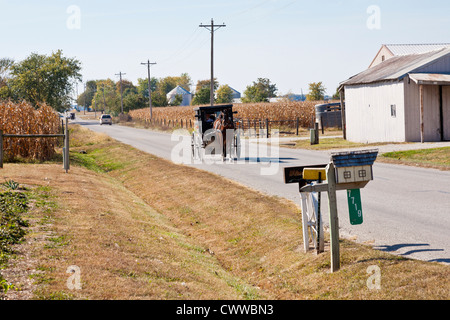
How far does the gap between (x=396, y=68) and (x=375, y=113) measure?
289 centimetres

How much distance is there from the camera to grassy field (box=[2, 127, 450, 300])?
21.1 feet

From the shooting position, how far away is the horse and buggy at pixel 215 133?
22.7 metres

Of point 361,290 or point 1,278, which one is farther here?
point 361,290

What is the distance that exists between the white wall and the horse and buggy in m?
9.84

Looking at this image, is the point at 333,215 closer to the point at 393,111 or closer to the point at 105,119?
the point at 393,111

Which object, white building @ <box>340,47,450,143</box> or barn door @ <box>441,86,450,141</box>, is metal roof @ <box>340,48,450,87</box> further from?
barn door @ <box>441,86,450,141</box>

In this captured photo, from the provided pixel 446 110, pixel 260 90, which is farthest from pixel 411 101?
pixel 260 90

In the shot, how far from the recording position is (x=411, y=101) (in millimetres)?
28781

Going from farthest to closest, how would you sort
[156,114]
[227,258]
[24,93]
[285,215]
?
[156,114]
[24,93]
[285,215]
[227,258]

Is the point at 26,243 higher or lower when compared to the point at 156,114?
lower
